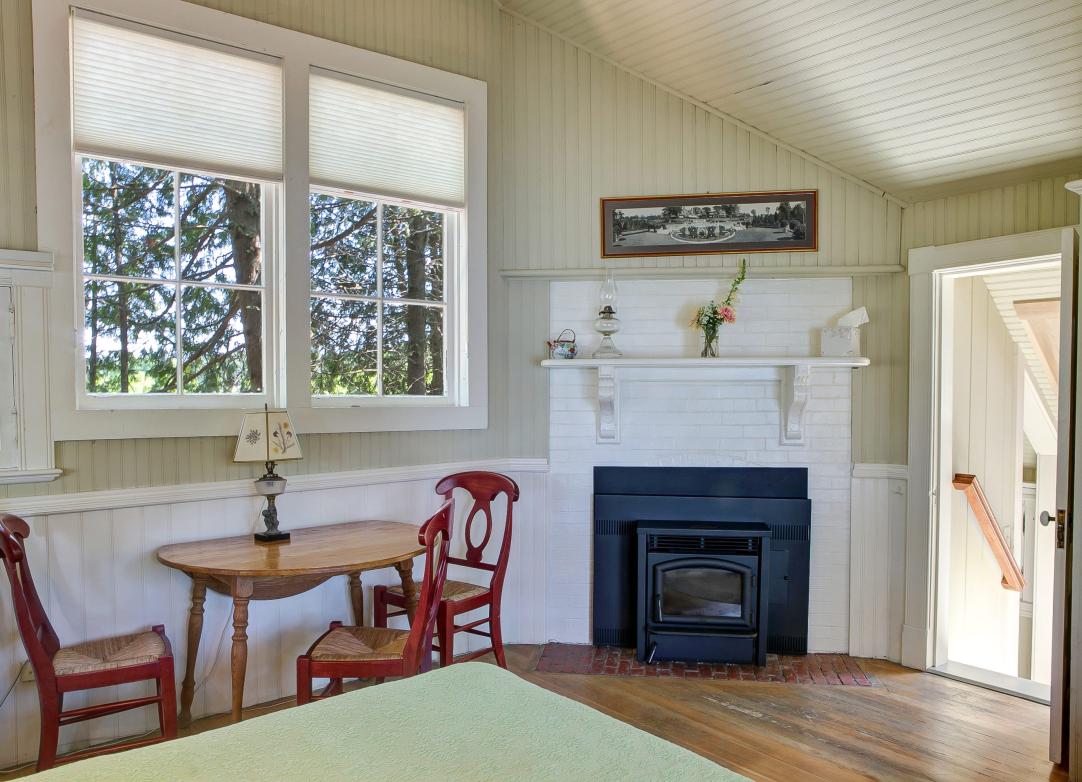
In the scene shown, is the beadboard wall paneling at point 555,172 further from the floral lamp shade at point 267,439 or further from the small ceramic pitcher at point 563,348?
the floral lamp shade at point 267,439

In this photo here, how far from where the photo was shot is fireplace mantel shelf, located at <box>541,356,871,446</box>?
3.66 metres

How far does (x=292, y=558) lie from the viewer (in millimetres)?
2662

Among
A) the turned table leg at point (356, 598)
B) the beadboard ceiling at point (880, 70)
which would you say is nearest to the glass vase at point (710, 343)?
the beadboard ceiling at point (880, 70)

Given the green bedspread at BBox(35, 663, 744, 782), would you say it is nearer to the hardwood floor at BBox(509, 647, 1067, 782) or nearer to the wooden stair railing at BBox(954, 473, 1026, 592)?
the hardwood floor at BBox(509, 647, 1067, 782)

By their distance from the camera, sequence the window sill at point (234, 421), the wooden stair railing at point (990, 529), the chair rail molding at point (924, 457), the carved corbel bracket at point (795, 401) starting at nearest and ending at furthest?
1. the window sill at point (234, 421)
2. the chair rail molding at point (924, 457)
3. the carved corbel bracket at point (795, 401)
4. the wooden stair railing at point (990, 529)

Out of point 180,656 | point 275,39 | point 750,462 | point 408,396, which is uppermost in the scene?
point 275,39

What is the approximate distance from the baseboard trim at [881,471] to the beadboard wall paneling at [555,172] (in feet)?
0.18

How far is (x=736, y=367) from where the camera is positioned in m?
3.86

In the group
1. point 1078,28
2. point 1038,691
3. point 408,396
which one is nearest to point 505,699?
point 408,396

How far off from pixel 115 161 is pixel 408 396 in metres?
1.61

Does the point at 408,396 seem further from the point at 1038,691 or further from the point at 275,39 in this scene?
the point at 1038,691

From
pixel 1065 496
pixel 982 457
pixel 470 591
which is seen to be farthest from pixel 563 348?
pixel 982 457

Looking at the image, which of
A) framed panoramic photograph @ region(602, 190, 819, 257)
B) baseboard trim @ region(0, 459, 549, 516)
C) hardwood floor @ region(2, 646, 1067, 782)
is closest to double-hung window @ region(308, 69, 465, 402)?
baseboard trim @ region(0, 459, 549, 516)

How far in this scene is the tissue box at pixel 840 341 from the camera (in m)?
3.74
